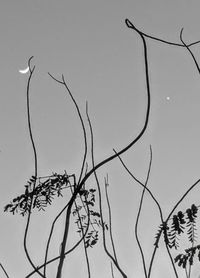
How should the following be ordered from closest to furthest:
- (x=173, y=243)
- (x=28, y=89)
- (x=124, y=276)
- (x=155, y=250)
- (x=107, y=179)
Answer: (x=124, y=276) < (x=155, y=250) < (x=173, y=243) < (x=28, y=89) < (x=107, y=179)

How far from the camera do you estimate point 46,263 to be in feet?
3.76

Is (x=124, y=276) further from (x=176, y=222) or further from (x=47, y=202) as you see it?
(x=47, y=202)

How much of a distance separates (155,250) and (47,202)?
91 cm

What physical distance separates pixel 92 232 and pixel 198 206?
0.66 meters

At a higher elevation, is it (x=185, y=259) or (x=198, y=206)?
(x=198, y=206)

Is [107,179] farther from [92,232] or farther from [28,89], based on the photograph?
[28,89]

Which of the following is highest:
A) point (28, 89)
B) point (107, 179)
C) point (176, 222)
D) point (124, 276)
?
point (28, 89)

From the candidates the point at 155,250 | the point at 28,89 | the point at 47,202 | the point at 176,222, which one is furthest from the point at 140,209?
the point at 47,202

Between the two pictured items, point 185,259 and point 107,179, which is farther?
point 107,179

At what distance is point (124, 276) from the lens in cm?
102

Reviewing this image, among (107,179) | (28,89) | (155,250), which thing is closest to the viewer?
(155,250)

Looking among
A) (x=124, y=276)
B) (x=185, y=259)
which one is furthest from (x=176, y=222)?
(x=124, y=276)

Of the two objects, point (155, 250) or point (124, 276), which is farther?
point (155, 250)

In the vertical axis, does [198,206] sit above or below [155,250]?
above
